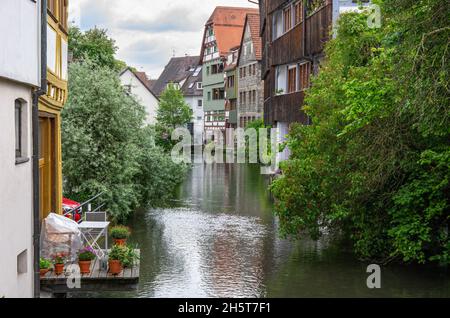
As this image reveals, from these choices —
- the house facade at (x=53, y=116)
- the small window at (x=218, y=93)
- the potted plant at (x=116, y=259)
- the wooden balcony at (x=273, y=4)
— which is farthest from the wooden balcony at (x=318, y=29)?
the small window at (x=218, y=93)

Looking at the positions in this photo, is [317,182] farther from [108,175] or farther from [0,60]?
[0,60]

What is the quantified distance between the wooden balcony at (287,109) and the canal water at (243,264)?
13.5 ft

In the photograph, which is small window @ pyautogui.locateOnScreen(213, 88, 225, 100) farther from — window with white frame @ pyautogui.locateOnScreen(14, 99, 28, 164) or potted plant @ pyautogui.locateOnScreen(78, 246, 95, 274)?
window with white frame @ pyautogui.locateOnScreen(14, 99, 28, 164)

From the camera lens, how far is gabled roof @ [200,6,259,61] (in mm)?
83562

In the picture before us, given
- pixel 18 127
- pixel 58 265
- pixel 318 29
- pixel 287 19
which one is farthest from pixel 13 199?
pixel 287 19

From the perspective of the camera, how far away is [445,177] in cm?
1388

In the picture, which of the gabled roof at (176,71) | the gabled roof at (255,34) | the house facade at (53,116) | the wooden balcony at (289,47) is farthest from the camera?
the gabled roof at (176,71)

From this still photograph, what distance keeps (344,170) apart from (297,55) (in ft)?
46.9

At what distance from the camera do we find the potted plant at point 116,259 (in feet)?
40.7

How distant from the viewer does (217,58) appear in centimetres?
8331

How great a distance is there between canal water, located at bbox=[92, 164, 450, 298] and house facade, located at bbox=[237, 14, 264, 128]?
3812 centimetres

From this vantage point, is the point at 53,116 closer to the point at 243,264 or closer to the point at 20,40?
the point at 20,40

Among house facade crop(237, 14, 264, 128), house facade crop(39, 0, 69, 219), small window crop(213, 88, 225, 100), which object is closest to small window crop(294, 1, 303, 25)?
house facade crop(39, 0, 69, 219)

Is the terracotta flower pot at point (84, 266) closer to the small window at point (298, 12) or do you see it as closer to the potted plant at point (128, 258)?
the potted plant at point (128, 258)
